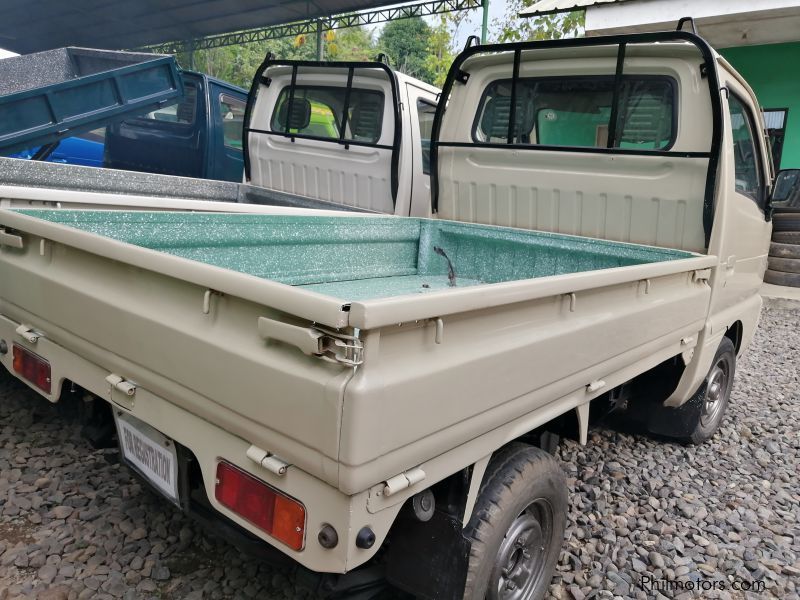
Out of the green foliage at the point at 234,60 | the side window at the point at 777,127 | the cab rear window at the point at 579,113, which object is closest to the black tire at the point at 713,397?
the cab rear window at the point at 579,113

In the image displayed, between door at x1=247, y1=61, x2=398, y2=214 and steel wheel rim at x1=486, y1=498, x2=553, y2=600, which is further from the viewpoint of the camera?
door at x1=247, y1=61, x2=398, y2=214

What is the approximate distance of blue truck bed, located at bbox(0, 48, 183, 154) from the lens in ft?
15.1

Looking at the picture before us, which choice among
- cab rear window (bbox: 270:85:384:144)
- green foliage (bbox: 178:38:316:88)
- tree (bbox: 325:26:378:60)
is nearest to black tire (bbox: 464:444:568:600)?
cab rear window (bbox: 270:85:384:144)

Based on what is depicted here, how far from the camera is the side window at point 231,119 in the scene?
21.8ft

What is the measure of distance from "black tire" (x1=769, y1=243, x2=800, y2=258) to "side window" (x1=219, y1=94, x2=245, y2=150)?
727cm

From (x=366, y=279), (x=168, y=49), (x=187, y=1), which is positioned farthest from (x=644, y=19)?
(x=168, y=49)

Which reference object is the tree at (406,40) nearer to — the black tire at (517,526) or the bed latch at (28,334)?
the bed latch at (28,334)

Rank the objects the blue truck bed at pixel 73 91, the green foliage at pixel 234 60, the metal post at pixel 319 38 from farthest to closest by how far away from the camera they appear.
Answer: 1. the green foliage at pixel 234 60
2. the metal post at pixel 319 38
3. the blue truck bed at pixel 73 91

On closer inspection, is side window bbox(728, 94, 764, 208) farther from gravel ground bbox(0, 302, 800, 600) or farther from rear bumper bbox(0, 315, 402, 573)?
rear bumper bbox(0, 315, 402, 573)

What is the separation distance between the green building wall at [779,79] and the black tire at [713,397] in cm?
765

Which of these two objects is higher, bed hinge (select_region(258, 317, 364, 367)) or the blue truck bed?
the blue truck bed

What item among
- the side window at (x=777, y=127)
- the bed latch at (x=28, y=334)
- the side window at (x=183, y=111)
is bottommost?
the bed latch at (x=28, y=334)

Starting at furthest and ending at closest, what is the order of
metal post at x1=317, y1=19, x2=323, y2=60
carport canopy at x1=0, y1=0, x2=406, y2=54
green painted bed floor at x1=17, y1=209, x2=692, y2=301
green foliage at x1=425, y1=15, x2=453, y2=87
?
green foliage at x1=425, y1=15, x2=453, y2=87 < carport canopy at x1=0, y1=0, x2=406, y2=54 < metal post at x1=317, y1=19, x2=323, y2=60 < green painted bed floor at x1=17, y1=209, x2=692, y2=301

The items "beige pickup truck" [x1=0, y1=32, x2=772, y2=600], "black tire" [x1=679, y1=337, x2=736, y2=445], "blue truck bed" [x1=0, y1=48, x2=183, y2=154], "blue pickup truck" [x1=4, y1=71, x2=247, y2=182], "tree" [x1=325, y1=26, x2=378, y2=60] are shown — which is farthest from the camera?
"tree" [x1=325, y1=26, x2=378, y2=60]
